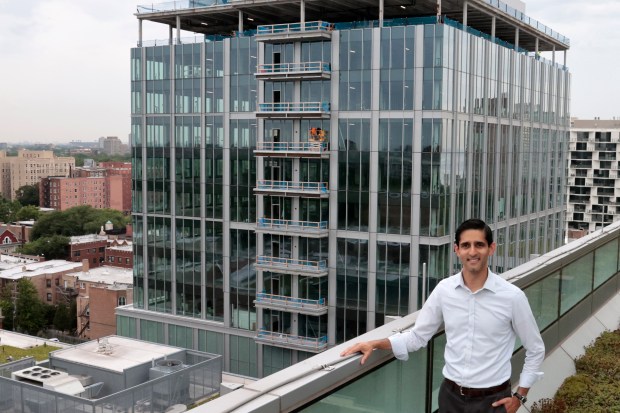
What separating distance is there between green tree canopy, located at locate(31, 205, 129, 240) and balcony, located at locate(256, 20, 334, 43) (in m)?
103

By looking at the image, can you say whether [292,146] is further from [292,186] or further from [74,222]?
[74,222]

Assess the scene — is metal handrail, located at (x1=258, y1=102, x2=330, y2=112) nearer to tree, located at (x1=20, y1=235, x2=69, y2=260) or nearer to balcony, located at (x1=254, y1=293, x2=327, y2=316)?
balcony, located at (x1=254, y1=293, x2=327, y2=316)

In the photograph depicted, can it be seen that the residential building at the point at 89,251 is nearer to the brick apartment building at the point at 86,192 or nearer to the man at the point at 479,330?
the brick apartment building at the point at 86,192

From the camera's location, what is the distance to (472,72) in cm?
4159

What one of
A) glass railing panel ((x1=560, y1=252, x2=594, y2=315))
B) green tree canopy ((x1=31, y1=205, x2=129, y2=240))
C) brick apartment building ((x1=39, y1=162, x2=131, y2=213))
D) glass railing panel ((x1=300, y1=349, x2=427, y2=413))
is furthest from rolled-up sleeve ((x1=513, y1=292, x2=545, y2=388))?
brick apartment building ((x1=39, y1=162, x2=131, y2=213))

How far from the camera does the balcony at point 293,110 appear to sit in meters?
41.4

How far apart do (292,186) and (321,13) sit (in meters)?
12.4

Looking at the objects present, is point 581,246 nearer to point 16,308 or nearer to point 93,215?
point 16,308

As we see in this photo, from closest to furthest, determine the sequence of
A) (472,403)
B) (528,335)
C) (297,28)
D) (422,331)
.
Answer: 1. (528,335)
2. (472,403)
3. (422,331)
4. (297,28)

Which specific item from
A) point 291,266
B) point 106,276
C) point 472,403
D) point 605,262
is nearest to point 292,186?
point 291,266

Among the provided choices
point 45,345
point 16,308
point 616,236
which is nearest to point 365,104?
point 616,236

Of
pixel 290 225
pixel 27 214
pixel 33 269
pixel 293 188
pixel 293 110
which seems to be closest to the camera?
pixel 293 110

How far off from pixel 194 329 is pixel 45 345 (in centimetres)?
2420

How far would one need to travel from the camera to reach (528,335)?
15.7 ft
